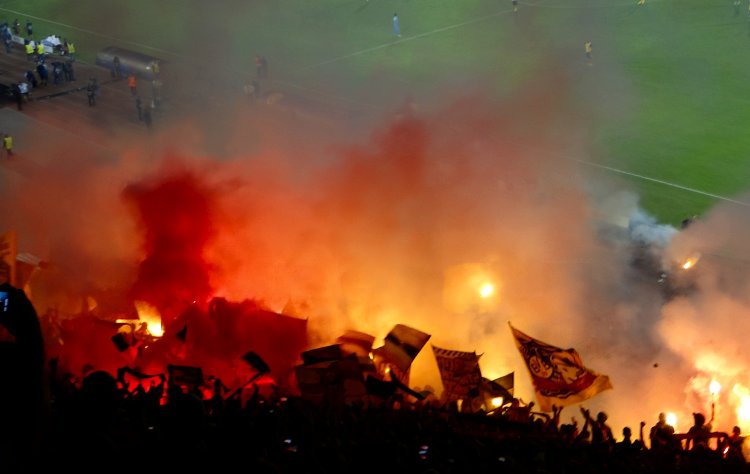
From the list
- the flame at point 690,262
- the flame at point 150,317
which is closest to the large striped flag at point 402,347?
the flame at point 150,317

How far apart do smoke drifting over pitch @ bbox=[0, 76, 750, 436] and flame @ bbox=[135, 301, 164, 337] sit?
14 cm

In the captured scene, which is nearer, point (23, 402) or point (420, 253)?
point (23, 402)

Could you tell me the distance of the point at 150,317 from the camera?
8.38 metres

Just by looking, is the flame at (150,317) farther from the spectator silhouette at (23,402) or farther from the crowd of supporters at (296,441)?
the spectator silhouette at (23,402)

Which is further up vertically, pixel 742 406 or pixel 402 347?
pixel 402 347

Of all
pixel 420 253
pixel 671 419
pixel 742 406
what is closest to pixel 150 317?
pixel 420 253

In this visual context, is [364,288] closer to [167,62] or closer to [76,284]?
[76,284]

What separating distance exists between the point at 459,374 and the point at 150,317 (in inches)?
129

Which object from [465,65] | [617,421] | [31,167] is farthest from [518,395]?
[465,65]

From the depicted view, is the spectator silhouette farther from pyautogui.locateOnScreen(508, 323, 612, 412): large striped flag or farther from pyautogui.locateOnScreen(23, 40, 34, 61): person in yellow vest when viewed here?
pyautogui.locateOnScreen(23, 40, 34, 61): person in yellow vest

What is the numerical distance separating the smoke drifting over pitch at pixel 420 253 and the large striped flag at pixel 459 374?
39.6 inches

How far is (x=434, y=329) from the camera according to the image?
367 inches

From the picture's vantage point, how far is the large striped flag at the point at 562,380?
22.3ft

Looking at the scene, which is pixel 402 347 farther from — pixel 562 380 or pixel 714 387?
pixel 714 387
